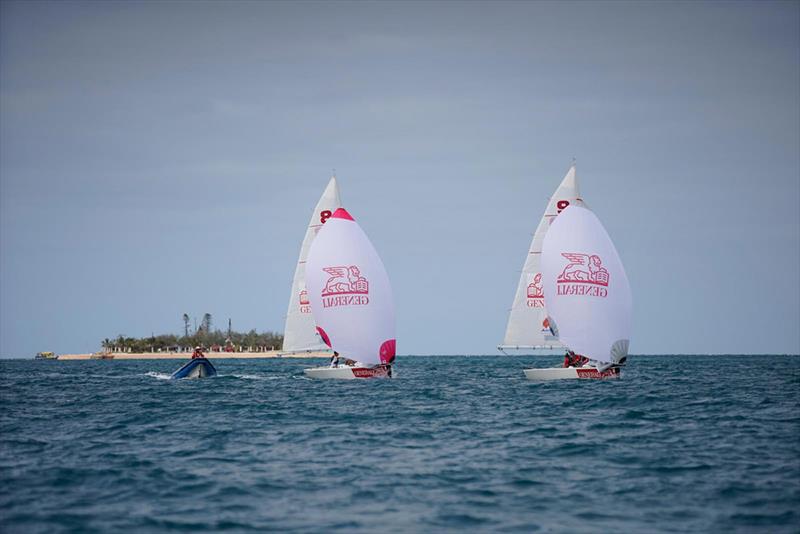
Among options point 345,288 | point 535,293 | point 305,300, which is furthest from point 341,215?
point 535,293

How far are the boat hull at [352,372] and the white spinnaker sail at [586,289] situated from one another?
35.5ft

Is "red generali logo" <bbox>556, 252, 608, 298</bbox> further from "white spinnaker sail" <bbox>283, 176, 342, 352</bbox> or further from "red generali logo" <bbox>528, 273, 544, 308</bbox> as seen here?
"white spinnaker sail" <bbox>283, 176, 342, 352</bbox>

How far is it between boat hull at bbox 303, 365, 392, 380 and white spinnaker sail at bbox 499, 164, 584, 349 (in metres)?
8.63

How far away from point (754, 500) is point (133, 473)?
49.8 feet

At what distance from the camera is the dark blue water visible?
19.4m

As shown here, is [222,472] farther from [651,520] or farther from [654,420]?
A: [654,420]

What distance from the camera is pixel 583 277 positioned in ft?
182

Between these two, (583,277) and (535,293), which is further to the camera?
(535,293)

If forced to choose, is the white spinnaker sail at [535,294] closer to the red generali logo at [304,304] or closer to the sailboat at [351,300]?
the sailboat at [351,300]

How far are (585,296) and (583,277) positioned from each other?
3.79ft

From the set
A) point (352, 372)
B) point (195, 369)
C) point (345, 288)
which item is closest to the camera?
point (345, 288)

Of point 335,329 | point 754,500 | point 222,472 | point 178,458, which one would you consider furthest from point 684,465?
point 335,329

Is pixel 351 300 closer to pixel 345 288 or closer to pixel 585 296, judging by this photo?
pixel 345 288

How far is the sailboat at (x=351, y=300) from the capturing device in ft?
182
